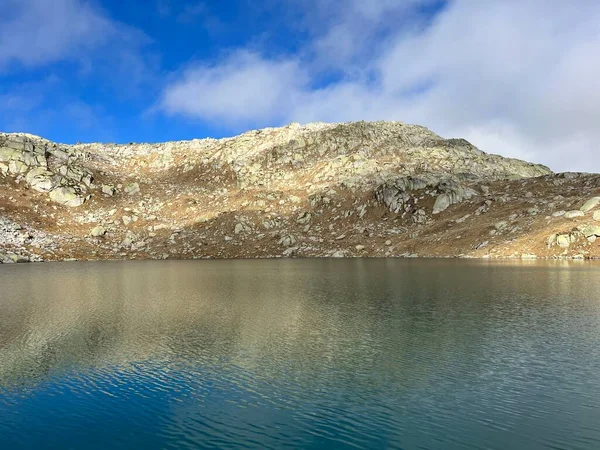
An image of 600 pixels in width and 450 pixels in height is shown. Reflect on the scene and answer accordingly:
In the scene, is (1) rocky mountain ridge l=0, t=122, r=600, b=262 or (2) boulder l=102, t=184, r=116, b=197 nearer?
(1) rocky mountain ridge l=0, t=122, r=600, b=262

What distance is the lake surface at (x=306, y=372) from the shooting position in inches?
680

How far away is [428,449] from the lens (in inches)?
615

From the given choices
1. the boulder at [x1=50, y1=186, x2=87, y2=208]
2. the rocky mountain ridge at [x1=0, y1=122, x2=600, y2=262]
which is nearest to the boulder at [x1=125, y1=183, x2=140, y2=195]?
the rocky mountain ridge at [x1=0, y1=122, x2=600, y2=262]

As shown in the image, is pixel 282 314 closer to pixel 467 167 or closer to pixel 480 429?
pixel 480 429

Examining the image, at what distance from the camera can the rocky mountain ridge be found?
11781 centimetres

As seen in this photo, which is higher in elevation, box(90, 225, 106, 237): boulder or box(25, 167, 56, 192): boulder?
box(25, 167, 56, 192): boulder

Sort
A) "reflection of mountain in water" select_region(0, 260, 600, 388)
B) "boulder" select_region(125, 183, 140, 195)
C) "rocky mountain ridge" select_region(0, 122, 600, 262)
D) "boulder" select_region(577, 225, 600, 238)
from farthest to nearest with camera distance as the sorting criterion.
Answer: "boulder" select_region(125, 183, 140, 195)
"rocky mountain ridge" select_region(0, 122, 600, 262)
"boulder" select_region(577, 225, 600, 238)
"reflection of mountain in water" select_region(0, 260, 600, 388)

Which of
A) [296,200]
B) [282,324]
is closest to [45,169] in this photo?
[296,200]

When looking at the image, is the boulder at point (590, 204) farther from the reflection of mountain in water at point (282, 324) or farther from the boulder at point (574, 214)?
the reflection of mountain in water at point (282, 324)

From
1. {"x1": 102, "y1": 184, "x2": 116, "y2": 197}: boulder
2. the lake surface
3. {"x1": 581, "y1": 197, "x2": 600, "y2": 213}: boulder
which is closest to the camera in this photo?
the lake surface

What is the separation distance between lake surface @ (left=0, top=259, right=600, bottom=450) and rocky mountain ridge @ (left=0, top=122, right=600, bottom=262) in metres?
68.8

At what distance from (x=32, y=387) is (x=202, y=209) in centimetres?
13288

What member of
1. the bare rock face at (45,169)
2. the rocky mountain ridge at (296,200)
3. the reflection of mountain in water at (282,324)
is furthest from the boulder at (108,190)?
the reflection of mountain in water at (282,324)

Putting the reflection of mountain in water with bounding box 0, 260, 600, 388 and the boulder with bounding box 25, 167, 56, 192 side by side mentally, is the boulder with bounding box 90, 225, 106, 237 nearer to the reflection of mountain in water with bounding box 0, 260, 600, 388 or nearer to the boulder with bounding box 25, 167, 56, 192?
the boulder with bounding box 25, 167, 56, 192
